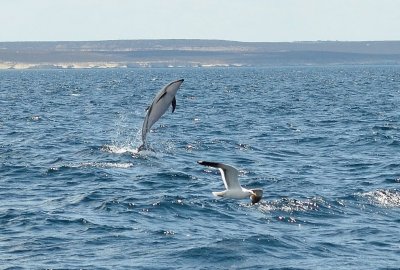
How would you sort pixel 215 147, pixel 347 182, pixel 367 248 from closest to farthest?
pixel 367 248
pixel 347 182
pixel 215 147

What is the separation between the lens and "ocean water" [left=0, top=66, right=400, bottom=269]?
20.2 meters

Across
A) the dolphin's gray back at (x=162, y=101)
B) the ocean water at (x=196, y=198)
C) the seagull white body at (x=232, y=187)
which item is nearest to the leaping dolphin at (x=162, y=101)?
the dolphin's gray back at (x=162, y=101)

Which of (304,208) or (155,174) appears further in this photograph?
(155,174)

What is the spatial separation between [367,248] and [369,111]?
142ft

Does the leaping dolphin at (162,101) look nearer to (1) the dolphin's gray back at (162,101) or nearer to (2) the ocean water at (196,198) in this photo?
(1) the dolphin's gray back at (162,101)

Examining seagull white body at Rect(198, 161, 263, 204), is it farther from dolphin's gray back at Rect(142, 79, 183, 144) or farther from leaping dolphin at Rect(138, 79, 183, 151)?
dolphin's gray back at Rect(142, 79, 183, 144)

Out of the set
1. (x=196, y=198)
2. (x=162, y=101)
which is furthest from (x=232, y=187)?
(x=162, y=101)

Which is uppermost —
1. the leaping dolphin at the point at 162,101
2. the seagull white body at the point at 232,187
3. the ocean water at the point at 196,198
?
the leaping dolphin at the point at 162,101

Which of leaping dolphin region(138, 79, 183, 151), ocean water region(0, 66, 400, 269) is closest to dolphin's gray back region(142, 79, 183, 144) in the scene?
leaping dolphin region(138, 79, 183, 151)

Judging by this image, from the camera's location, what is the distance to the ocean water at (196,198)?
20203 millimetres

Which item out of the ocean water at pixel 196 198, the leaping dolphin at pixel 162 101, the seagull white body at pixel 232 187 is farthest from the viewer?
the leaping dolphin at pixel 162 101

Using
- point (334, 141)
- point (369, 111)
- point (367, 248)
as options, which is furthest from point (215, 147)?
point (369, 111)

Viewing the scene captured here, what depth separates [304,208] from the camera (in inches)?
997

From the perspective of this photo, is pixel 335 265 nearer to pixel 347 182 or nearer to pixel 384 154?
pixel 347 182
